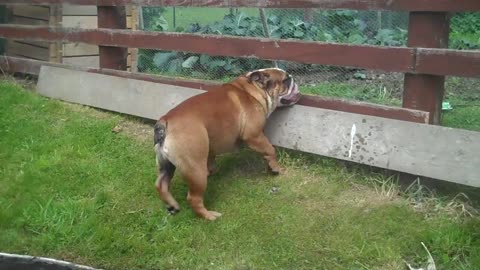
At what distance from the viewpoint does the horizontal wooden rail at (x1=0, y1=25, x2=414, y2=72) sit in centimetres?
482

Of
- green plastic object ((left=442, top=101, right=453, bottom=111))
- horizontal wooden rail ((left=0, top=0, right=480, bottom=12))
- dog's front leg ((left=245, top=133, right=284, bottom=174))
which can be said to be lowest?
dog's front leg ((left=245, top=133, right=284, bottom=174))

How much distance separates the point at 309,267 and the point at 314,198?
2.81ft

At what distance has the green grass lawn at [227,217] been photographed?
4.07 m

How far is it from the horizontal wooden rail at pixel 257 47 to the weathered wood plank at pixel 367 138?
424 mm

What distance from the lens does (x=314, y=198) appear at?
15.6 ft

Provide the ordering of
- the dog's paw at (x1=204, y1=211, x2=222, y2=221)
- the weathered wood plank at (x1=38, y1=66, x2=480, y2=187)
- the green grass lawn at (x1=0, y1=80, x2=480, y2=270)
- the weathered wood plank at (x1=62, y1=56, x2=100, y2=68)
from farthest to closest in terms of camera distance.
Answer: the weathered wood plank at (x1=62, y1=56, x2=100, y2=68)
the dog's paw at (x1=204, y1=211, x2=222, y2=221)
the weathered wood plank at (x1=38, y1=66, x2=480, y2=187)
the green grass lawn at (x1=0, y1=80, x2=480, y2=270)

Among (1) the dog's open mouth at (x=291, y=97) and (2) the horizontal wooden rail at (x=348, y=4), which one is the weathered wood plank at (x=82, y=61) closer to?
(2) the horizontal wooden rail at (x=348, y=4)

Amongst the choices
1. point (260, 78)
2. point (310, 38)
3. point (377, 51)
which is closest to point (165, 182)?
point (260, 78)

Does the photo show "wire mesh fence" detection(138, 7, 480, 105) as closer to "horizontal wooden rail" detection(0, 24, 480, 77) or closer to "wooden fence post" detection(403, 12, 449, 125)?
"horizontal wooden rail" detection(0, 24, 480, 77)

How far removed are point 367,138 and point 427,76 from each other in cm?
65

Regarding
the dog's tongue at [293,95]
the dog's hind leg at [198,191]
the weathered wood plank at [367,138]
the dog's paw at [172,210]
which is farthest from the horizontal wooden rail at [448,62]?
the dog's paw at [172,210]

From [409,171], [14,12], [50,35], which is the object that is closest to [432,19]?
[409,171]

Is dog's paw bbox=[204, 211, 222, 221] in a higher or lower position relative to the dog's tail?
lower

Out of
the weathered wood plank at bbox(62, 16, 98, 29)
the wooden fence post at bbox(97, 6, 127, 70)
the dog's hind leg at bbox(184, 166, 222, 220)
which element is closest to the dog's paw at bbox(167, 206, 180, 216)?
the dog's hind leg at bbox(184, 166, 222, 220)
